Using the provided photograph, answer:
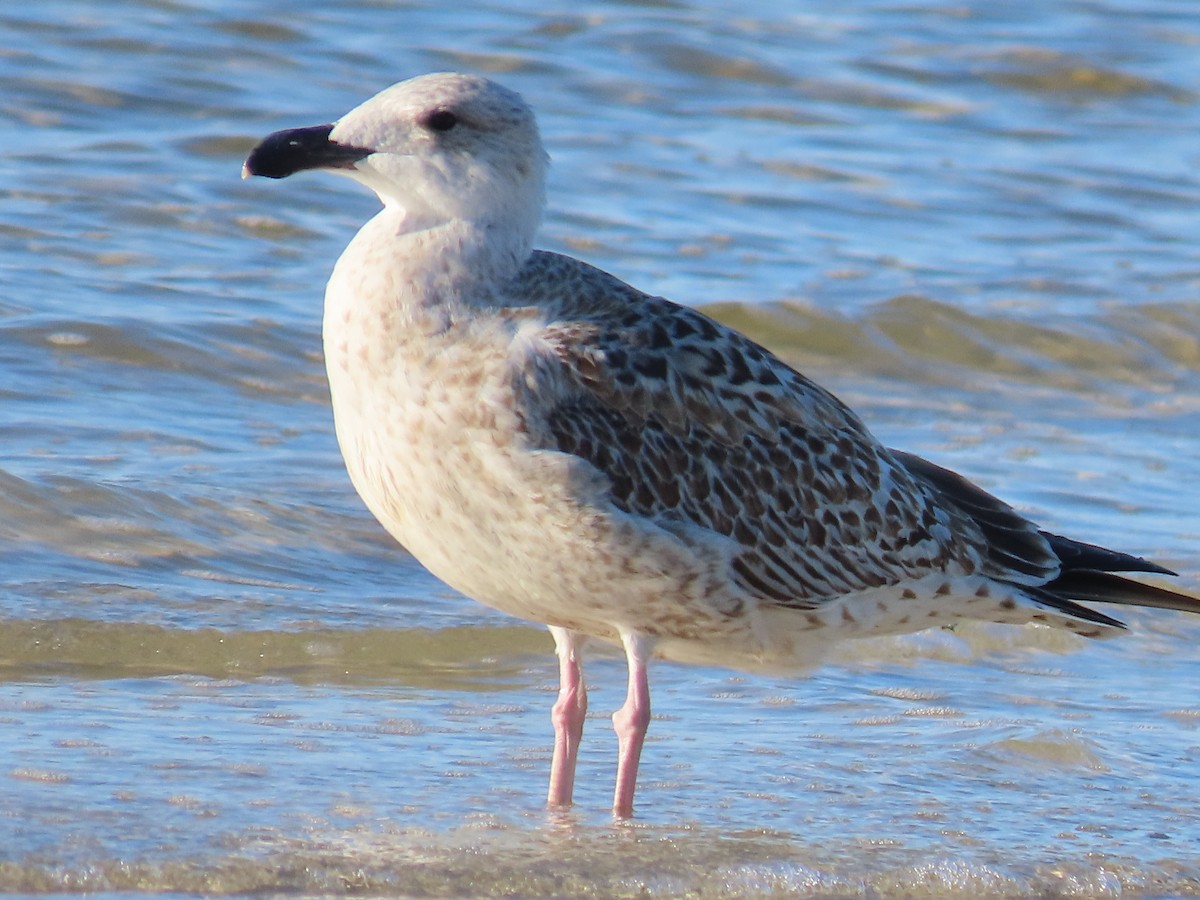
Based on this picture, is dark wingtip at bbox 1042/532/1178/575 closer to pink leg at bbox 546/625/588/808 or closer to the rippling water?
the rippling water

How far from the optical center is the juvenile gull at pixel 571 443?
5.53 meters

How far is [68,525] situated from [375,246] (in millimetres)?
2966

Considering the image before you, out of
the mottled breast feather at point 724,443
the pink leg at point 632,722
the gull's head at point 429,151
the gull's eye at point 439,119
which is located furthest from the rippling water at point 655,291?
the gull's eye at point 439,119

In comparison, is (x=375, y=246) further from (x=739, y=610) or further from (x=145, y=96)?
(x=145, y=96)

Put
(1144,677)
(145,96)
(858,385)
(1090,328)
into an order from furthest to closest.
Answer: (145,96)
(1090,328)
(858,385)
(1144,677)

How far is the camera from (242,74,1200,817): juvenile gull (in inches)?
218

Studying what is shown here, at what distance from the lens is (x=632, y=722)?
611cm

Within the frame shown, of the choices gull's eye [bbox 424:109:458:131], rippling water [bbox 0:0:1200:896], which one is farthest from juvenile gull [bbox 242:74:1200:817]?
rippling water [bbox 0:0:1200:896]

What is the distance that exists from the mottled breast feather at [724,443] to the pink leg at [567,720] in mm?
630

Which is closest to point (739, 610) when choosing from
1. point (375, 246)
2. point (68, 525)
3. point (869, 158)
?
point (375, 246)

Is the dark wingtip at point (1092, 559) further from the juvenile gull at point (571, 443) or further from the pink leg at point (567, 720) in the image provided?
the pink leg at point (567, 720)

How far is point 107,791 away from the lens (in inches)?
226

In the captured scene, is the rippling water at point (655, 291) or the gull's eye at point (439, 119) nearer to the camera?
the gull's eye at point (439, 119)

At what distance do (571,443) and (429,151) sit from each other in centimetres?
88
